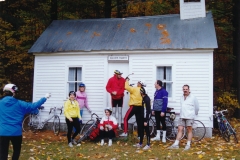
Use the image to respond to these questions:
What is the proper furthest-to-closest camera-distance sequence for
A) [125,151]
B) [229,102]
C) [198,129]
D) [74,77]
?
[229,102] → [74,77] → [198,129] → [125,151]

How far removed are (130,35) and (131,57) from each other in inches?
55.5

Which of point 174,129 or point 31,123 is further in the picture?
point 31,123

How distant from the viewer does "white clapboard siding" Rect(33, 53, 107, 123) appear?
45.5 ft

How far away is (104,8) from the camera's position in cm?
2336

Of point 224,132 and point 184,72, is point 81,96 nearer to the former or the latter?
point 184,72

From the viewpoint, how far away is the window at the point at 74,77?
47.2ft

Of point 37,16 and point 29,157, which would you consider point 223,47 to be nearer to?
point 37,16

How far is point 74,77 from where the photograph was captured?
47.4 ft

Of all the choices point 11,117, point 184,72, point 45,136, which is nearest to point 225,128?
point 184,72

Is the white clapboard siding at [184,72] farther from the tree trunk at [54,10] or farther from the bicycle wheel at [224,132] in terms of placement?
the tree trunk at [54,10]

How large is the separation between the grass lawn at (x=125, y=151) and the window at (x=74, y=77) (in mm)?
3416

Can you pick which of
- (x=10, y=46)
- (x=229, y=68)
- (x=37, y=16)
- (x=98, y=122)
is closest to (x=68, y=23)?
(x=37, y=16)

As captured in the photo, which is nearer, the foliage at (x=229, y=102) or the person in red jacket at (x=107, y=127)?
the person in red jacket at (x=107, y=127)

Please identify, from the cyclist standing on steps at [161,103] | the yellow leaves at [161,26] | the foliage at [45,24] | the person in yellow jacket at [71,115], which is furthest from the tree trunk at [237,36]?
the person in yellow jacket at [71,115]
